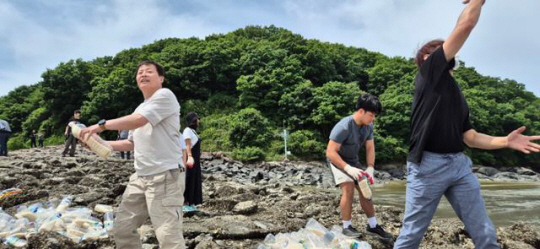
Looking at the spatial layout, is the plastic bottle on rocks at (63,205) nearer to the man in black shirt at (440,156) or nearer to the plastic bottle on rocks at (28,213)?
the plastic bottle on rocks at (28,213)

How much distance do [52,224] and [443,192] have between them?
3799 millimetres

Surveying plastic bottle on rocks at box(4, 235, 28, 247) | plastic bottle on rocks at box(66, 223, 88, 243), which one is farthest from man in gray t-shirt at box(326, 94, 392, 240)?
plastic bottle on rocks at box(4, 235, 28, 247)

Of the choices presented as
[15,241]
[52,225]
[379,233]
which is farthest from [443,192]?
[15,241]

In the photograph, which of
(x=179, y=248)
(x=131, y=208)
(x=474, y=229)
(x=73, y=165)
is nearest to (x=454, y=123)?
(x=474, y=229)

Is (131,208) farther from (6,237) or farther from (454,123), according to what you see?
(454,123)

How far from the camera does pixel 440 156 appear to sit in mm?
2340

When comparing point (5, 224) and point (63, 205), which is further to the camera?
point (63, 205)

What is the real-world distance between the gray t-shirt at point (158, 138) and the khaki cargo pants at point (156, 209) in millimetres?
74

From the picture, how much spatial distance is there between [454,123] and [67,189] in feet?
21.0

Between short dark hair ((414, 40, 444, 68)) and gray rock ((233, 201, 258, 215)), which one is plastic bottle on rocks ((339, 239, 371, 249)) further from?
gray rock ((233, 201, 258, 215))

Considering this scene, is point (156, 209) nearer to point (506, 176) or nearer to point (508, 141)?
point (508, 141)

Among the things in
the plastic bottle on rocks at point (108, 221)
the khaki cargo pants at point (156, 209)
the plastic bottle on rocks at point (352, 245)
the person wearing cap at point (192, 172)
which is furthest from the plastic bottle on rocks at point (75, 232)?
the plastic bottle on rocks at point (352, 245)

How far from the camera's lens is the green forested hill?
1190 inches

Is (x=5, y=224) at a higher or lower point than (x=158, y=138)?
lower
